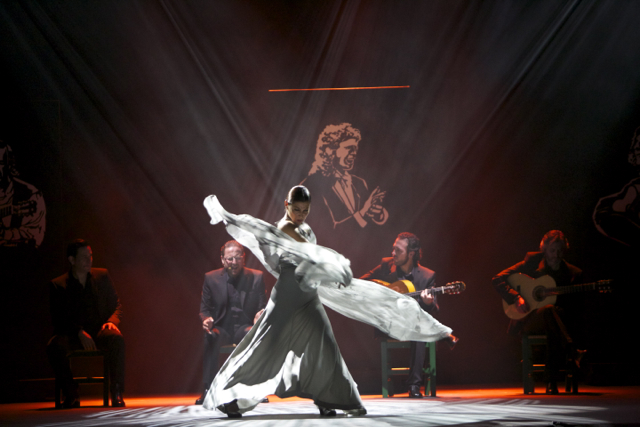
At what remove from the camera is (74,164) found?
7328mm

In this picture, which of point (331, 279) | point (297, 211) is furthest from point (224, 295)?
point (331, 279)

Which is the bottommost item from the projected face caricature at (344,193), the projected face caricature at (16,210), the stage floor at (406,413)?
the stage floor at (406,413)

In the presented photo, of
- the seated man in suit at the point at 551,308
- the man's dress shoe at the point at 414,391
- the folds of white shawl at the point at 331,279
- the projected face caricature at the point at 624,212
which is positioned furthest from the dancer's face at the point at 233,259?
the projected face caricature at the point at 624,212

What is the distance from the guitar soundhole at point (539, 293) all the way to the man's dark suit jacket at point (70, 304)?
3966 millimetres

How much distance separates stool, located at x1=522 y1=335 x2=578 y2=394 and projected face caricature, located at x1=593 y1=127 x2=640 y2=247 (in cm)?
187

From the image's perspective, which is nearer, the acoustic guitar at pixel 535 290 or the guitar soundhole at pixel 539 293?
the acoustic guitar at pixel 535 290

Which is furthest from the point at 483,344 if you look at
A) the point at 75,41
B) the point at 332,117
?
the point at 75,41

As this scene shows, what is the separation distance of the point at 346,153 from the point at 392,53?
4.16 feet

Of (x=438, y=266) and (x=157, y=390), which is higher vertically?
(x=438, y=266)

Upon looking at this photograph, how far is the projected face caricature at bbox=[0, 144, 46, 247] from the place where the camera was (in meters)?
6.93

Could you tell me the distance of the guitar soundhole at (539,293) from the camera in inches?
248

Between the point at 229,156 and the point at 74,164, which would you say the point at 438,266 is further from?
the point at 74,164

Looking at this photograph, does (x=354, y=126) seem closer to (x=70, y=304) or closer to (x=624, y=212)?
(x=624, y=212)

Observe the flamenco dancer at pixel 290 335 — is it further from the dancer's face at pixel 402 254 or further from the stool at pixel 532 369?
the stool at pixel 532 369
